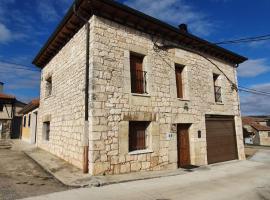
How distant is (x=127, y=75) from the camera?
294 inches

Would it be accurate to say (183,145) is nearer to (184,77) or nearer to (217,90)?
(184,77)

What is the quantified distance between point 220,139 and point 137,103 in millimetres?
5611

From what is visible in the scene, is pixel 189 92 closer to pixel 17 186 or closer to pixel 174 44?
pixel 174 44

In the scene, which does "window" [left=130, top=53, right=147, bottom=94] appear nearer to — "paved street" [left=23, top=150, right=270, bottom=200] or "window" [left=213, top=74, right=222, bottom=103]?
"paved street" [left=23, top=150, right=270, bottom=200]

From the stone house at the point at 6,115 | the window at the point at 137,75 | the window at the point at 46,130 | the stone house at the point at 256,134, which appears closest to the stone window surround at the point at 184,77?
the window at the point at 137,75

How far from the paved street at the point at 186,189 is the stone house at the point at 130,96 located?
1.08 metres

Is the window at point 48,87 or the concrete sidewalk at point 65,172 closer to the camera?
the concrete sidewalk at point 65,172

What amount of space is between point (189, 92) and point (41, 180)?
6.70 meters

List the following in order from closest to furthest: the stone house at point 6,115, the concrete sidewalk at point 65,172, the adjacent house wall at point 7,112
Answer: the concrete sidewalk at point 65,172
the stone house at point 6,115
the adjacent house wall at point 7,112

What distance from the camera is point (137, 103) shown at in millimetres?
7527

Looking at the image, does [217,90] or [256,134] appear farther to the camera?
[256,134]

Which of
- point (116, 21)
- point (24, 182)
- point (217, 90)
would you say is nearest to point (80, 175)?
point (24, 182)

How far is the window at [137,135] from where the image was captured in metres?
7.38

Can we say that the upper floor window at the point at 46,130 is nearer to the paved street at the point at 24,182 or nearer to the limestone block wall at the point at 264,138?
the paved street at the point at 24,182
